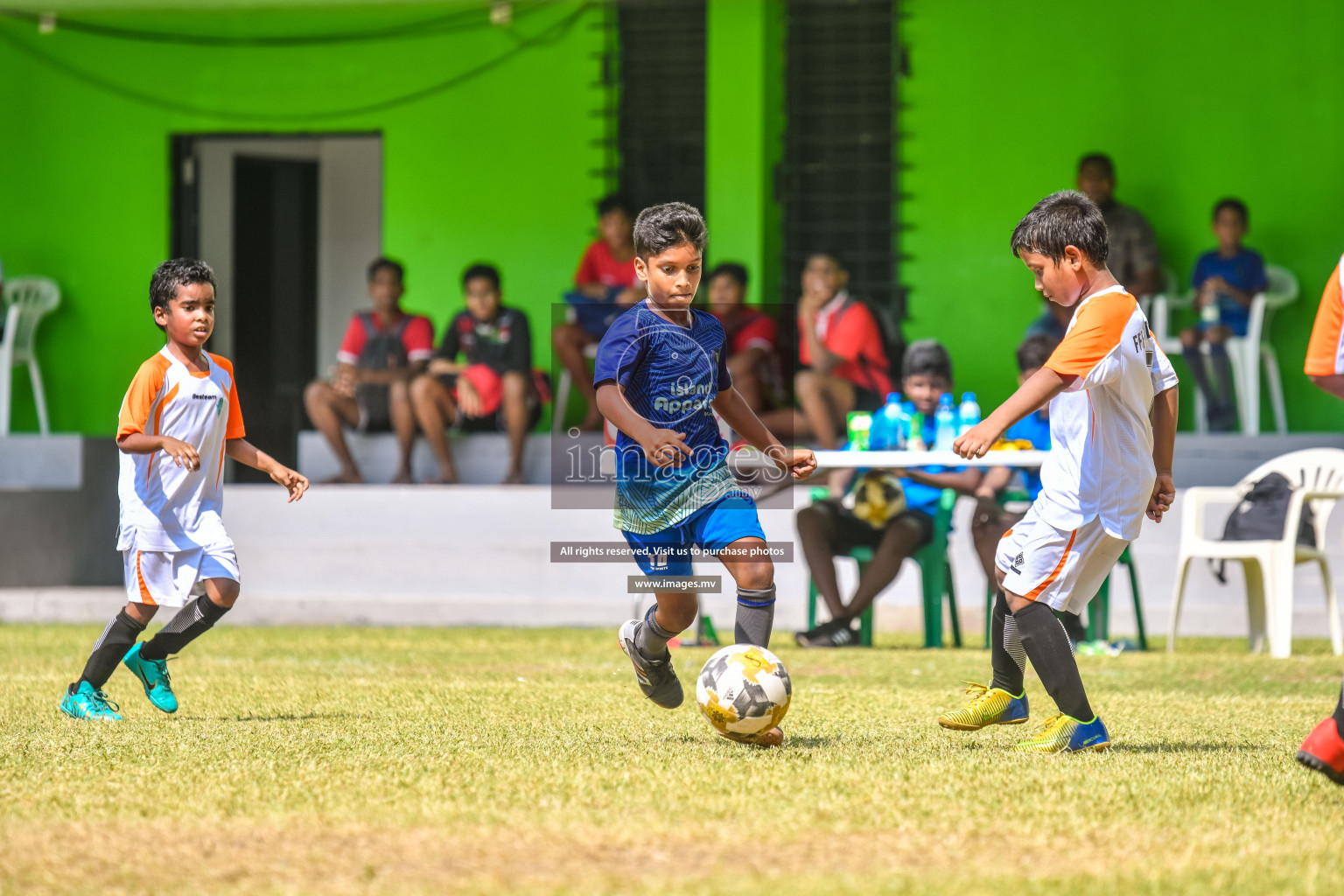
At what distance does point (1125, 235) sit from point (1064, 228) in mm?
7452

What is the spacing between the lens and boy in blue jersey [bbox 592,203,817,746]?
482cm

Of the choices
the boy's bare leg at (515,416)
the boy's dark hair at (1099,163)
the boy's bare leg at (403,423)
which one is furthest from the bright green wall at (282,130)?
the boy's dark hair at (1099,163)

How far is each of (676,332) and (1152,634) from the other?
627 centimetres

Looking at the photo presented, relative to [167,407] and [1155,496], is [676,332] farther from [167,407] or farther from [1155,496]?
[167,407]

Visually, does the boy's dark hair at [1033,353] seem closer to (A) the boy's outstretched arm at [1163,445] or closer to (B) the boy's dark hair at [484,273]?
(A) the boy's outstretched arm at [1163,445]

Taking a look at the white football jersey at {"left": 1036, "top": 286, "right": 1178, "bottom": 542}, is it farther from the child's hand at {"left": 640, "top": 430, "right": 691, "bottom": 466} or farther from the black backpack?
the black backpack

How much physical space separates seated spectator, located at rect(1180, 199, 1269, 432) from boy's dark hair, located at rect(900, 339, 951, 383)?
300 centimetres

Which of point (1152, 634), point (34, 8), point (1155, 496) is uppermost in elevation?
point (34, 8)

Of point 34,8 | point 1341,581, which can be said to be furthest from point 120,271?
point 1341,581

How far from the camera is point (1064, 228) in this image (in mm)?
4605

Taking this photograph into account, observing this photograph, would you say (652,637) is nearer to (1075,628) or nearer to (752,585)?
(752,585)

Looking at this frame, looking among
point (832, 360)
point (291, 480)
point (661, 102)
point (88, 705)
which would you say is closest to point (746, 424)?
point (291, 480)

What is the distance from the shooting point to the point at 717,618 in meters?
10.7

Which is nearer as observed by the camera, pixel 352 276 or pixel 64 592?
pixel 64 592
